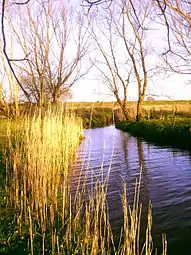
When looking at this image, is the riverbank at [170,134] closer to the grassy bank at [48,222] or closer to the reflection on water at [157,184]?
the reflection on water at [157,184]

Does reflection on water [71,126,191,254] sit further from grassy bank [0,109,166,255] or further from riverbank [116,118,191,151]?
riverbank [116,118,191,151]

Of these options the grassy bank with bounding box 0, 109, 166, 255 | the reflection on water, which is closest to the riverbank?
the reflection on water

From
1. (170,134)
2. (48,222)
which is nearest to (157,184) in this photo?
(48,222)

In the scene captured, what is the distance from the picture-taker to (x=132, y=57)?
66.6ft

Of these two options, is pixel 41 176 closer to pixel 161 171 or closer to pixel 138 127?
pixel 161 171

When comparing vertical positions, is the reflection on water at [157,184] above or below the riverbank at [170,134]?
below

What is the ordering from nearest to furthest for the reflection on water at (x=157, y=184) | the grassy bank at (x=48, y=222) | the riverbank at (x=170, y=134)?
the grassy bank at (x=48, y=222)
the reflection on water at (x=157, y=184)
the riverbank at (x=170, y=134)

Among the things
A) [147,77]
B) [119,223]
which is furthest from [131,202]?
[147,77]

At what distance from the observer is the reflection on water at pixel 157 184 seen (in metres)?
3.95

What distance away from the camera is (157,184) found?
6.22 metres

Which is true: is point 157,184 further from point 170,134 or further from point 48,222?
point 170,134

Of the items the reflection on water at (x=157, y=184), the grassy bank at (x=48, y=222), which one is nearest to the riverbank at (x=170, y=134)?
the reflection on water at (x=157, y=184)

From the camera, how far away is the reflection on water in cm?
395

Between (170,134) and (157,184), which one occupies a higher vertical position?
(170,134)
